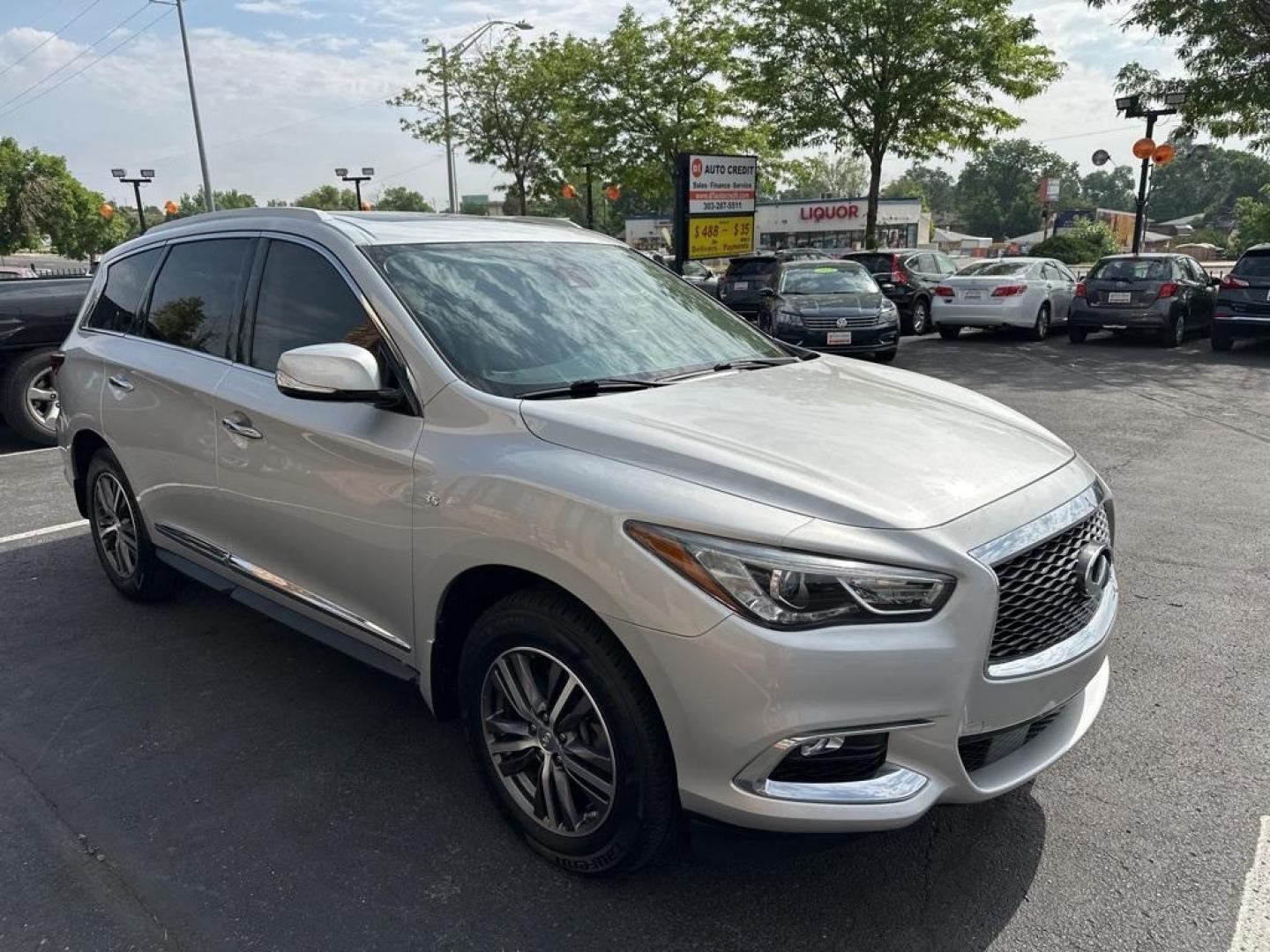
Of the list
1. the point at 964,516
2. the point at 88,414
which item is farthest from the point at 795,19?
the point at 964,516

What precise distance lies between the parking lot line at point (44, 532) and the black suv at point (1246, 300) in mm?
15523

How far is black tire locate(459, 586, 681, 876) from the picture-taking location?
7.34ft

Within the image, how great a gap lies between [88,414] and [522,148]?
1124 inches

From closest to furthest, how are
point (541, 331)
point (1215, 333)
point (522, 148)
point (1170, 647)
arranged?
point (541, 331)
point (1170, 647)
point (1215, 333)
point (522, 148)

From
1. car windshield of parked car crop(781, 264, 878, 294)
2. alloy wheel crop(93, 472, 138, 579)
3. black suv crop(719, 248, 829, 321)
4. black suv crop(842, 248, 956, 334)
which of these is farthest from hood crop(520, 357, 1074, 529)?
black suv crop(719, 248, 829, 321)

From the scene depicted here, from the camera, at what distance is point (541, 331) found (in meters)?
3.05

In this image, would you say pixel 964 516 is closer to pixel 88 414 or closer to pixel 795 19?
pixel 88 414

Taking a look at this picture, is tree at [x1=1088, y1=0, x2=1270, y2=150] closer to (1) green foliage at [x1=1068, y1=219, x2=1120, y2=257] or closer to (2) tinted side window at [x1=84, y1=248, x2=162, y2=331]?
(2) tinted side window at [x1=84, y1=248, x2=162, y2=331]

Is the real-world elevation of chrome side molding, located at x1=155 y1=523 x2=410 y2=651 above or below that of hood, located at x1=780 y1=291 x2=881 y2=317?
below

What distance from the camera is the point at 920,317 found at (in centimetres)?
1817

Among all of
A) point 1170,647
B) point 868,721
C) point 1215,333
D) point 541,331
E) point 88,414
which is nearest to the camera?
point 868,721

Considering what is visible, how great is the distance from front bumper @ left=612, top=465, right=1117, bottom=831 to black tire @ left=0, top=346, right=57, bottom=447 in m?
8.08

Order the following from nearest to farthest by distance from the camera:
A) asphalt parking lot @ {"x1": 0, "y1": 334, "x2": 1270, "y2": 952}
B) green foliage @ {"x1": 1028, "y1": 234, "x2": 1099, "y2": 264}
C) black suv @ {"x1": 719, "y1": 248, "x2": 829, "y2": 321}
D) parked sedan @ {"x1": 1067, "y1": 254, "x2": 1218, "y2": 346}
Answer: asphalt parking lot @ {"x1": 0, "y1": 334, "x2": 1270, "y2": 952} < parked sedan @ {"x1": 1067, "y1": 254, "x2": 1218, "y2": 346} < black suv @ {"x1": 719, "y1": 248, "x2": 829, "y2": 321} < green foliage @ {"x1": 1028, "y1": 234, "x2": 1099, "y2": 264}

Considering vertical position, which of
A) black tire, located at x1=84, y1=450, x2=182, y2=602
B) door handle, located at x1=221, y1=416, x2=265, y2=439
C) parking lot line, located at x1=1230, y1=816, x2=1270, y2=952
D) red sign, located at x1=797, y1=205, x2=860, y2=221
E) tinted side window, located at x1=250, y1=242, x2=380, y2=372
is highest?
red sign, located at x1=797, y1=205, x2=860, y2=221
